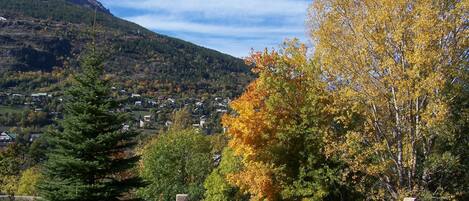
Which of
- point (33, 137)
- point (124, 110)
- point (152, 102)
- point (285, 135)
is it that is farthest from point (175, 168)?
point (152, 102)

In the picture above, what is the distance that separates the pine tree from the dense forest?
47mm

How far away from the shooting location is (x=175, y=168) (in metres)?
41.7

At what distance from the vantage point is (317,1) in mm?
20250

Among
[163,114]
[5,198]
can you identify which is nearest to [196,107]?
[163,114]

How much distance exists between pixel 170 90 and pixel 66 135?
497 ft

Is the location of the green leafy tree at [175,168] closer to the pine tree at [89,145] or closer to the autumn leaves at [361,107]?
the pine tree at [89,145]

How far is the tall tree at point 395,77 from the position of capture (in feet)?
58.4

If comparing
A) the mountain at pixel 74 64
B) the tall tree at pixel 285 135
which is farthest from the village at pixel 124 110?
the tall tree at pixel 285 135

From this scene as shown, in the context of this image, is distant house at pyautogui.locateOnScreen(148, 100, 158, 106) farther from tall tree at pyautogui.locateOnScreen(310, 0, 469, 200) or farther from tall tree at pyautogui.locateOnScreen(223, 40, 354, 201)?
tall tree at pyautogui.locateOnScreen(310, 0, 469, 200)

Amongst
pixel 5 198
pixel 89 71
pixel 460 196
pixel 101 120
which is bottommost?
pixel 5 198

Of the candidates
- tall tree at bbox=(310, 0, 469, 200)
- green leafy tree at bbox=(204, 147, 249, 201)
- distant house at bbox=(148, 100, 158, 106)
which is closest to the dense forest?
tall tree at bbox=(310, 0, 469, 200)

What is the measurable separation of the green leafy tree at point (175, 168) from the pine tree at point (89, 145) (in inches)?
615

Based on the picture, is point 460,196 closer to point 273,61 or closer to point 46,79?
point 273,61

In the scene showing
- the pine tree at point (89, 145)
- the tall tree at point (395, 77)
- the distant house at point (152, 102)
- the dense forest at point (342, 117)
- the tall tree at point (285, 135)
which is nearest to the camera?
the tall tree at point (395, 77)
